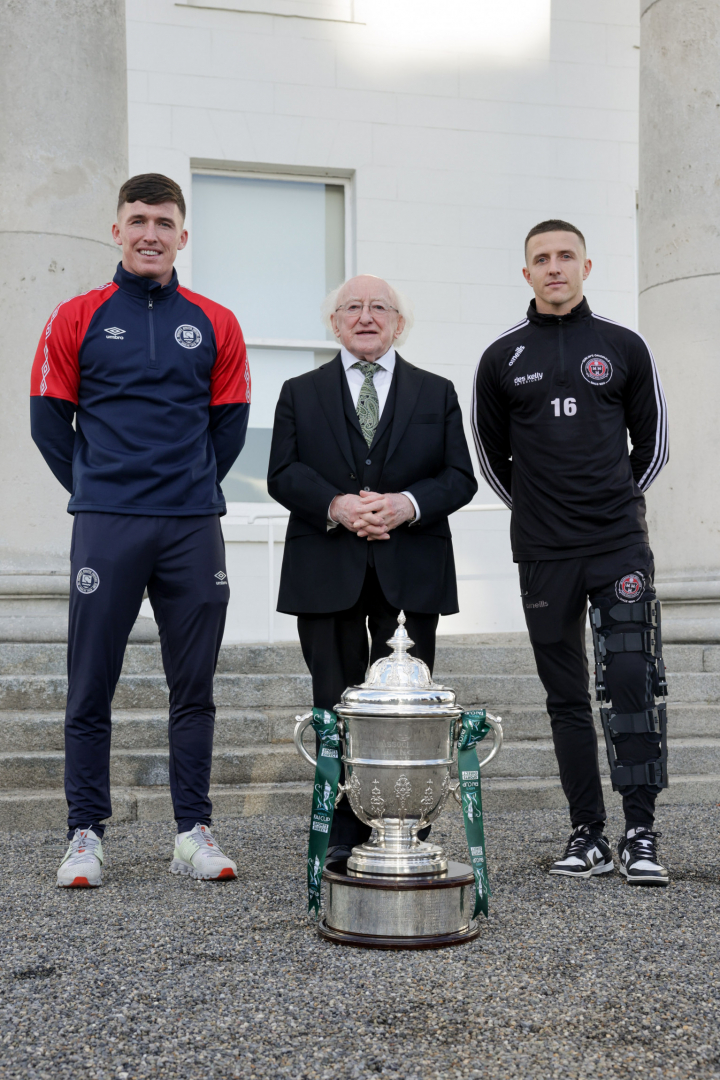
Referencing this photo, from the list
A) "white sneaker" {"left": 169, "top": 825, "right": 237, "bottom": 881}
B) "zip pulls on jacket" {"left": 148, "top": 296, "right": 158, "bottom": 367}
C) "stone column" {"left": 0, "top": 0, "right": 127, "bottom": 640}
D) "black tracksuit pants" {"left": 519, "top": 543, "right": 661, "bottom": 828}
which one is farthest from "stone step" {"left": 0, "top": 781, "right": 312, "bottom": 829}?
"zip pulls on jacket" {"left": 148, "top": 296, "right": 158, "bottom": 367}

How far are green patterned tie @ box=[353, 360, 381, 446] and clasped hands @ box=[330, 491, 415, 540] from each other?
0.27 metres

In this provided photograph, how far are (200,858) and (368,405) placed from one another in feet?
4.82

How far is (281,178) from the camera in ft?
27.2

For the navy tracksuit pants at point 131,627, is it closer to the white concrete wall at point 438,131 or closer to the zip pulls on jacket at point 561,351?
the zip pulls on jacket at point 561,351

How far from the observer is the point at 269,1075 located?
1952mm

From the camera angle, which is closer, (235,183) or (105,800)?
(105,800)

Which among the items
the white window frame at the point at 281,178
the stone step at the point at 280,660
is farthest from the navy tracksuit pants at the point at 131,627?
A: the white window frame at the point at 281,178

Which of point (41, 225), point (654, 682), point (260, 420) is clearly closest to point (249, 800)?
point (654, 682)

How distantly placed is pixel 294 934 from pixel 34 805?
1.85 m

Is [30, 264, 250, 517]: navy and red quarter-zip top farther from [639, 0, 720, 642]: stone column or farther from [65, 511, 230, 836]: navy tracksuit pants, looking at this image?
[639, 0, 720, 642]: stone column

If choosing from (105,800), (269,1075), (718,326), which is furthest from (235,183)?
(269,1075)

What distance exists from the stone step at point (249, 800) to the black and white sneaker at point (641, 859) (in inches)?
27.6

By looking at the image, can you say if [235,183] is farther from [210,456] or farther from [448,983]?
[448,983]

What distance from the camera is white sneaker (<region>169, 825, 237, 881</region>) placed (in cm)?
342
